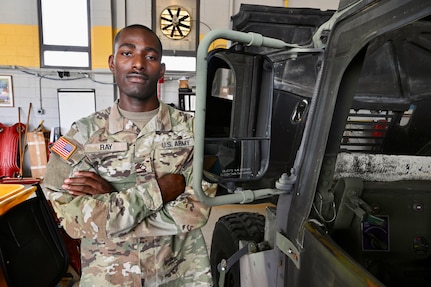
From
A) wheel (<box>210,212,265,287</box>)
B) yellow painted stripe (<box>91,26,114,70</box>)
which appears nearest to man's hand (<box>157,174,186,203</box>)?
wheel (<box>210,212,265,287</box>)

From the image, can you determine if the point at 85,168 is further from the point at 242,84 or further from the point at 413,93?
the point at 413,93

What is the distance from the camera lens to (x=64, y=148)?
1137mm

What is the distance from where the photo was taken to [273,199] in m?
Result: 2.18

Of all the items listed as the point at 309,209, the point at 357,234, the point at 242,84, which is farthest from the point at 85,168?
the point at 357,234

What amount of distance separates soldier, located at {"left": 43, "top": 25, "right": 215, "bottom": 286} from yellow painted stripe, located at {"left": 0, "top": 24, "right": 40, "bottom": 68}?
15.5ft

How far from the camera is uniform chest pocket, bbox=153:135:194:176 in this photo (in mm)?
1231

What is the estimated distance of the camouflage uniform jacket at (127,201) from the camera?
1092 mm

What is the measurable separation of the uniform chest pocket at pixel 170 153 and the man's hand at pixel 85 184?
0.69 ft

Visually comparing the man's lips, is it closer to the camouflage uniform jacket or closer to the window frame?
the camouflage uniform jacket

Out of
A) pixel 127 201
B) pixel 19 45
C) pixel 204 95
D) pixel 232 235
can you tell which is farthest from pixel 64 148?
pixel 19 45

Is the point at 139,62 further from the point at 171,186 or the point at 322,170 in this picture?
the point at 322,170

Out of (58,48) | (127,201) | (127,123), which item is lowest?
(127,201)

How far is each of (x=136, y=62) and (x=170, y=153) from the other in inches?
13.7

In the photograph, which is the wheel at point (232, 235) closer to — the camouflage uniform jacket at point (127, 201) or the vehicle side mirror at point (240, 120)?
the camouflage uniform jacket at point (127, 201)
